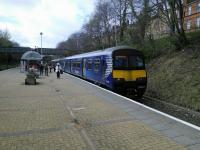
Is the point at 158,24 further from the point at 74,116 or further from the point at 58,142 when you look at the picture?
the point at 58,142

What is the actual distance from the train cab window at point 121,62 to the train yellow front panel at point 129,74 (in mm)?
349

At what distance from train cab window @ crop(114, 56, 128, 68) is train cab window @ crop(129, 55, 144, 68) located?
12.7 inches

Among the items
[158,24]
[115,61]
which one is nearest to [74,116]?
[115,61]

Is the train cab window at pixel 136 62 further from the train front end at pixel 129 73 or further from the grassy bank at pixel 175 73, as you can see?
the grassy bank at pixel 175 73

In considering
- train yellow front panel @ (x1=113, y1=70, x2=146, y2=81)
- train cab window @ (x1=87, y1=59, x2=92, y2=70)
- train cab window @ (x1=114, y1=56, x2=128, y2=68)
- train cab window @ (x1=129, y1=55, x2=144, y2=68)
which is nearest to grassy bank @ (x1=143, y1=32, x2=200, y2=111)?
train yellow front panel @ (x1=113, y1=70, x2=146, y2=81)

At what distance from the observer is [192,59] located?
2470 centimetres

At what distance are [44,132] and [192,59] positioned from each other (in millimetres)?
18370

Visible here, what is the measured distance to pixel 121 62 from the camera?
1977 cm

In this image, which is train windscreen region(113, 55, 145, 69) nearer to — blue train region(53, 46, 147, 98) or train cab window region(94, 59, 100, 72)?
blue train region(53, 46, 147, 98)

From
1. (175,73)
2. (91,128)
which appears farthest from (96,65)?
(91,128)

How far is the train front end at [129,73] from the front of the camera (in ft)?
63.5

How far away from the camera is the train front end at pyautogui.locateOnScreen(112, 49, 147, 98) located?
19359mm

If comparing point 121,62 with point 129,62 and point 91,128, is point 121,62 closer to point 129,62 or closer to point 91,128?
point 129,62

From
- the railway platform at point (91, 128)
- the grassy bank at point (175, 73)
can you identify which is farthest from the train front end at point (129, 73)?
the railway platform at point (91, 128)
